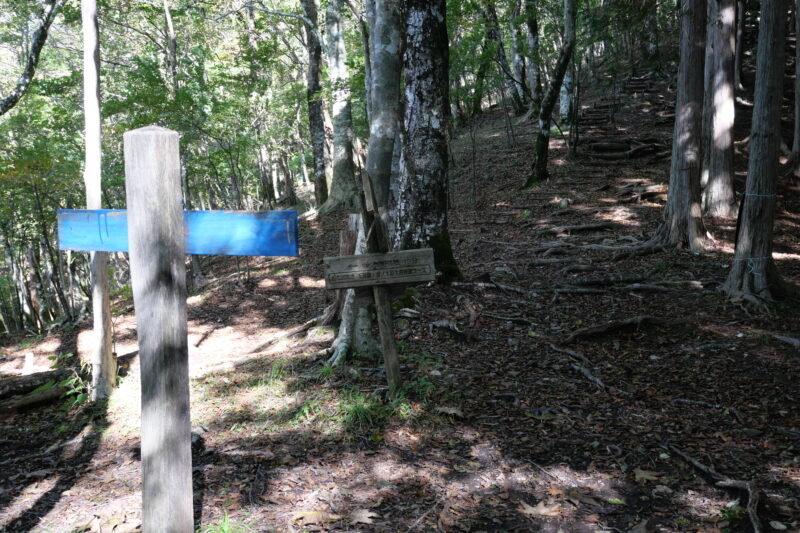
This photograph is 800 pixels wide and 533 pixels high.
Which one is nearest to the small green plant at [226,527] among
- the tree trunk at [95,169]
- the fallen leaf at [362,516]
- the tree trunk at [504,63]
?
the fallen leaf at [362,516]

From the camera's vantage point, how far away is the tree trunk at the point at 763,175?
263 inches

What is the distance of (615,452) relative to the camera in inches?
163

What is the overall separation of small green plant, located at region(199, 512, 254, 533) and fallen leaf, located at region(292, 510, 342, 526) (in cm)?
29

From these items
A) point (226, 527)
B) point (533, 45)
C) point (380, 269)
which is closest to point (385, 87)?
point (380, 269)

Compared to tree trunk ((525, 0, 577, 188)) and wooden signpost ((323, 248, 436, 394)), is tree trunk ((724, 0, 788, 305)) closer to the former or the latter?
wooden signpost ((323, 248, 436, 394))

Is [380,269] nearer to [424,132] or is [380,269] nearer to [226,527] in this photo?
[226,527]

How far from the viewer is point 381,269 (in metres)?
4.30

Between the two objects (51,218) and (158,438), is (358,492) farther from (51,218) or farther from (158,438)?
(51,218)

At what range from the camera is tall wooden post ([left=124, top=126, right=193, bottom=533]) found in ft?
7.17

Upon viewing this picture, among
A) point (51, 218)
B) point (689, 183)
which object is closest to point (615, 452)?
point (689, 183)

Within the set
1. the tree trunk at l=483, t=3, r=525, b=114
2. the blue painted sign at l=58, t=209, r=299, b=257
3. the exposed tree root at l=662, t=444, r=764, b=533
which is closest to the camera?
the blue painted sign at l=58, t=209, r=299, b=257

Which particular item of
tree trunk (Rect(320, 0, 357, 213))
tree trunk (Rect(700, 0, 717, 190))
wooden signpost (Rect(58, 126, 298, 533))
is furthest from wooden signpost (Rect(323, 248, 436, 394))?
tree trunk (Rect(320, 0, 357, 213))

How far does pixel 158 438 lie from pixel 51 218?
1705 cm

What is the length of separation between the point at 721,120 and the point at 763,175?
169 inches
